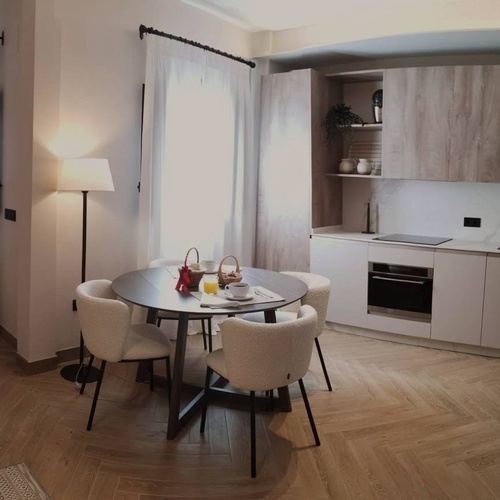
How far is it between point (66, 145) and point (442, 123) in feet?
9.69

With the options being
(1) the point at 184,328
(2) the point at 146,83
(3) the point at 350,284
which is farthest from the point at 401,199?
(1) the point at 184,328

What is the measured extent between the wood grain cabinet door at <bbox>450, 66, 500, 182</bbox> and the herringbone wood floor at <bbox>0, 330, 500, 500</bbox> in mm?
1672

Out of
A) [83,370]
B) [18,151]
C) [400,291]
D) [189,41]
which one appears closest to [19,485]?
[83,370]

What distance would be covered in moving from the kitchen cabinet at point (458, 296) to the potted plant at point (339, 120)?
1458 mm

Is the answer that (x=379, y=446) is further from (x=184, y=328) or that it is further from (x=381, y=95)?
(x=381, y=95)

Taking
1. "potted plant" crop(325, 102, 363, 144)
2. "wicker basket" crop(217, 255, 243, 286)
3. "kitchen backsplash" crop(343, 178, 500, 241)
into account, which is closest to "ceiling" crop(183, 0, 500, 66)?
"potted plant" crop(325, 102, 363, 144)

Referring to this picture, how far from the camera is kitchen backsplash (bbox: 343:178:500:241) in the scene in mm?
4883

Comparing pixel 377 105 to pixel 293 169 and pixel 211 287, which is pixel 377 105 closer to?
pixel 293 169

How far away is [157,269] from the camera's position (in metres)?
3.76

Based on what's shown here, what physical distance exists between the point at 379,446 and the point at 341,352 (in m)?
1.55

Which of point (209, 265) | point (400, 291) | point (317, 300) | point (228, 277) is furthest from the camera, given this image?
point (400, 291)

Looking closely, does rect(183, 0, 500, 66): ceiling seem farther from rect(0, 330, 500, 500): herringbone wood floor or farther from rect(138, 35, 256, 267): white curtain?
rect(0, 330, 500, 500): herringbone wood floor

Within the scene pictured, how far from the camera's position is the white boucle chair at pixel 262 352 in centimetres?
259

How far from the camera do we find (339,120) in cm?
516
